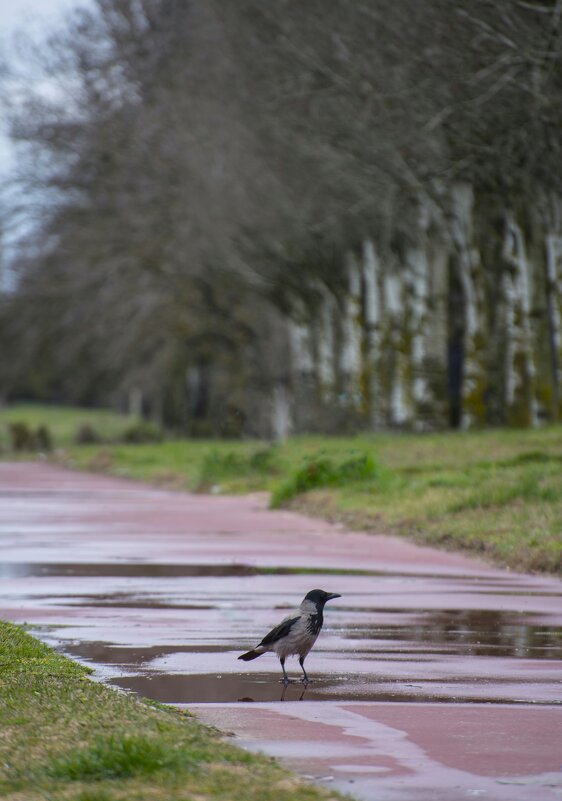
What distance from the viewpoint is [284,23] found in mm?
39031

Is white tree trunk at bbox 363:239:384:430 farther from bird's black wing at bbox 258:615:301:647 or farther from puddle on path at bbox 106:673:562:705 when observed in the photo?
bird's black wing at bbox 258:615:301:647

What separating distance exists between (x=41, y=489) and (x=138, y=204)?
74.2 feet

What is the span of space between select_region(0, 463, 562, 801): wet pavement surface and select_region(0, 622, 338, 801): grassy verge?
11.8 inches

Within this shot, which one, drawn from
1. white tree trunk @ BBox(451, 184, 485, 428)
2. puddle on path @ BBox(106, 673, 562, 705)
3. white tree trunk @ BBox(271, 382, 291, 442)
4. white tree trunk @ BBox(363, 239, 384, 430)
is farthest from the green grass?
puddle on path @ BBox(106, 673, 562, 705)

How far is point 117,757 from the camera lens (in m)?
7.02

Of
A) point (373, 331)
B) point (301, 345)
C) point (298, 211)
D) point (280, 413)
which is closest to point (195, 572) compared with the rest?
point (298, 211)

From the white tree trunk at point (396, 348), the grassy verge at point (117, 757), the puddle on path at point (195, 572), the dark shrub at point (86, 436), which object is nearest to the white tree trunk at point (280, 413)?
the white tree trunk at point (396, 348)

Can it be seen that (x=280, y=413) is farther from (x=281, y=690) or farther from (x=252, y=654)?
(x=281, y=690)

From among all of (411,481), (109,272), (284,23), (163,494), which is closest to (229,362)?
(109,272)

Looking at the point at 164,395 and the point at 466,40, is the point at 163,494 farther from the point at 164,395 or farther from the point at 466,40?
the point at 164,395

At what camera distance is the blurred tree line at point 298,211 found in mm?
36219

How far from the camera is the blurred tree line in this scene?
119ft

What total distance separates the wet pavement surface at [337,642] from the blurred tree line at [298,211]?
536 inches

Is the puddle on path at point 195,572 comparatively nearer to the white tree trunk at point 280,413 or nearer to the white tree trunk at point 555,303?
the white tree trunk at point 555,303
